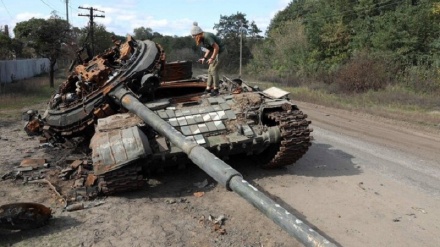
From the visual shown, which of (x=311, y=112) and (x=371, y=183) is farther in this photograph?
(x=311, y=112)

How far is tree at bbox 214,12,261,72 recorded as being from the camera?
54.6 meters

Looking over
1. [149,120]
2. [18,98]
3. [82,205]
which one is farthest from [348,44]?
[82,205]

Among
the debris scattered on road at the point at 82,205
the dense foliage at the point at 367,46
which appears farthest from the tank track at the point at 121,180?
the dense foliage at the point at 367,46

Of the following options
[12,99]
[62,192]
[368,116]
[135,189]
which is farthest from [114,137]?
[12,99]

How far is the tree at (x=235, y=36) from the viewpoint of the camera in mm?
54625

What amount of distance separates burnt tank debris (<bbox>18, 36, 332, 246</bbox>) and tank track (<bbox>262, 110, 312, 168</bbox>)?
17mm

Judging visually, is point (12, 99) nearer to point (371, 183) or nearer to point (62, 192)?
point (62, 192)

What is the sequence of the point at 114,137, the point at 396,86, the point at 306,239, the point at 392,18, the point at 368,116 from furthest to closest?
the point at 392,18
the point at 396,86
the point at 368,116
the point at 114,137
the point at 306,239

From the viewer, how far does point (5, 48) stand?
27.7m

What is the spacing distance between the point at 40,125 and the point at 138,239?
499cm

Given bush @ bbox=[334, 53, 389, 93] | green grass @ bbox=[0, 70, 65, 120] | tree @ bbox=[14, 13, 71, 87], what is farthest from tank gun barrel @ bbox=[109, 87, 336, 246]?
tree @ bbox=[14, 13, 71, 87]

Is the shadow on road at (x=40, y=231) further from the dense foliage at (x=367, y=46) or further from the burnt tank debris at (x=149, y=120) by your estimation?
the dense foliage at (x=367, y=46)

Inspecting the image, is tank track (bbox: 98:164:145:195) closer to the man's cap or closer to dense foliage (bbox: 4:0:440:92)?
the man's cap

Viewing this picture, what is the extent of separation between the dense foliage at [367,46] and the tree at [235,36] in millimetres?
12823
